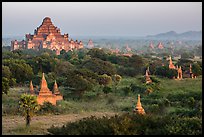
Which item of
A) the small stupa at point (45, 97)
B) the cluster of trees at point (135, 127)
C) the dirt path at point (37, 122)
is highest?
the cluster of trees at point (135, 127)

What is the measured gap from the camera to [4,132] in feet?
54.0

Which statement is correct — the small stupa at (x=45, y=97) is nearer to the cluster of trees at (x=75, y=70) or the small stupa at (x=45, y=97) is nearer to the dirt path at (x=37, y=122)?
the cluster of trees at (x=75, y=70)

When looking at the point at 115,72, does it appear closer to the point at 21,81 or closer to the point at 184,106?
the point at 21,81

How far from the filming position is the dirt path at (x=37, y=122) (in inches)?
665

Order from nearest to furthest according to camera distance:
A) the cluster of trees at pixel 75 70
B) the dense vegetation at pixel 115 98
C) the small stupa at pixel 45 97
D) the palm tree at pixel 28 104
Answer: the dense vegetation at pixel 115 98
the palm tree at pixel 28 104
the small stupa at pixel 45 97
the cluster of trees at pixel 75 70

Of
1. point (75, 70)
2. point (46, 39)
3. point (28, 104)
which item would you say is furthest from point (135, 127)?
point (46, 39)

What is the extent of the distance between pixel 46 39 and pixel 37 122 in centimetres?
5350

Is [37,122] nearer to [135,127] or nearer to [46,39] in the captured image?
[135,127]

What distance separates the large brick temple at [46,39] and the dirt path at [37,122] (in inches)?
2006

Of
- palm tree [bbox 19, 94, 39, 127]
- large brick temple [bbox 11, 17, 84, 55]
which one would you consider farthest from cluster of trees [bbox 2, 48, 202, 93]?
large brick temple [bbox 11, 17, 84, 55]

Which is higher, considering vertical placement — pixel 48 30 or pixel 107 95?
pixel 48 30

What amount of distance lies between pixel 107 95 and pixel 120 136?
1459cm

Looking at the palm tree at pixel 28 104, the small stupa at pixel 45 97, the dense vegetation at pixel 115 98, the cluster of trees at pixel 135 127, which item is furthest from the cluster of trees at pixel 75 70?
A: the cluster of trees at pixel 135 127

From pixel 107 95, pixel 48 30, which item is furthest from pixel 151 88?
pixel 48 30
